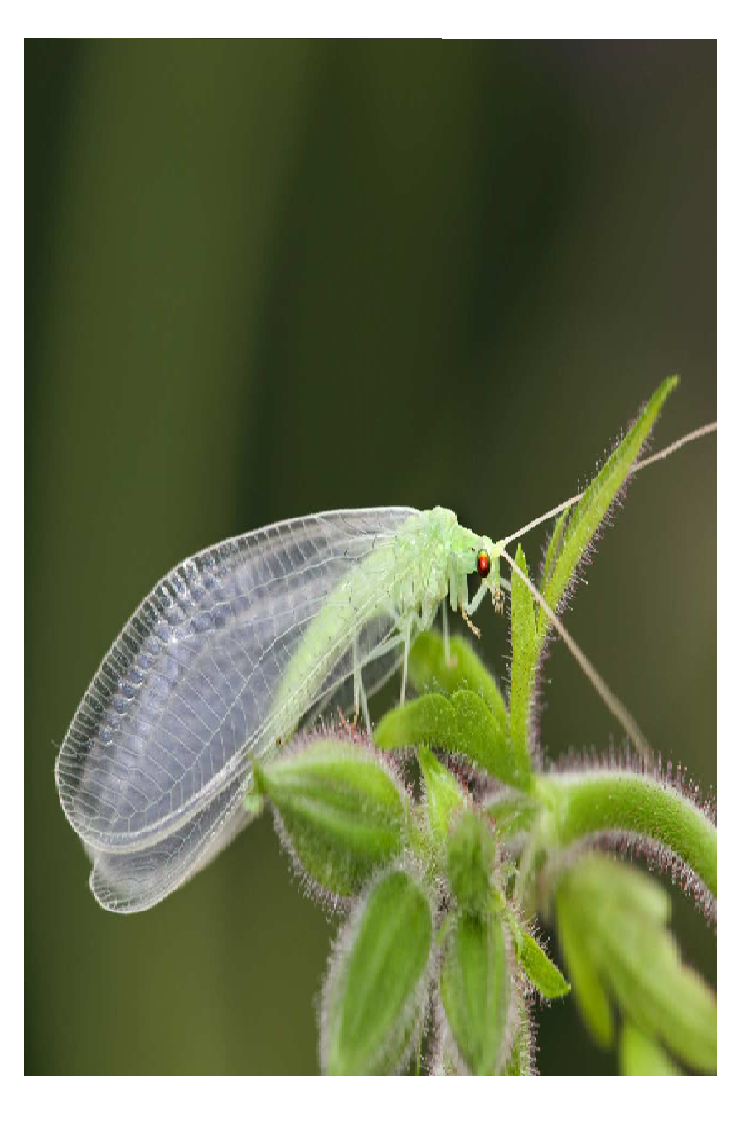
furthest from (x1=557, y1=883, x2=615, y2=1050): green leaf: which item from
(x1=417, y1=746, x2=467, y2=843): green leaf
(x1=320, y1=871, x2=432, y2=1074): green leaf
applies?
(x1=320, y1=871, x2=432, y2=1074): green leaf

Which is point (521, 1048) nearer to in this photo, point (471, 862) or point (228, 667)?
point (471, 862)

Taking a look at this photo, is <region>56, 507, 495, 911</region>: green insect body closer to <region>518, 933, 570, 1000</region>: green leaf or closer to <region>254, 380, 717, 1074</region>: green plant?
<region>254, 380, 717, 1074</region>: green plant

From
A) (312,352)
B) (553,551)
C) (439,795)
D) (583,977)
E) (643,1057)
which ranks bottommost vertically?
(643,1057)

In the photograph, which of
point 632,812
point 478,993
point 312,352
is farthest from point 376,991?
point 312,352

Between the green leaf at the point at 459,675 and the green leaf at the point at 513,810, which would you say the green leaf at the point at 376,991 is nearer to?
the green leaf at the point at 513,810

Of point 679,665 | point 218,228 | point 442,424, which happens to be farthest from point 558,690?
point 218,228

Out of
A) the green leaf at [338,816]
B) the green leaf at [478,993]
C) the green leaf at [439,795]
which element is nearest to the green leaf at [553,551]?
the green leaf at [439,795]

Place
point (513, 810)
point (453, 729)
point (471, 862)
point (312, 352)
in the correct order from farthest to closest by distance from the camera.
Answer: point (312, 352)
point (513, 810)
point (453, 729)
point (471, 862)

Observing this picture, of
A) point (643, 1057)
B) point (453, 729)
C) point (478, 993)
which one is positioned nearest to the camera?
point (478, 993)
